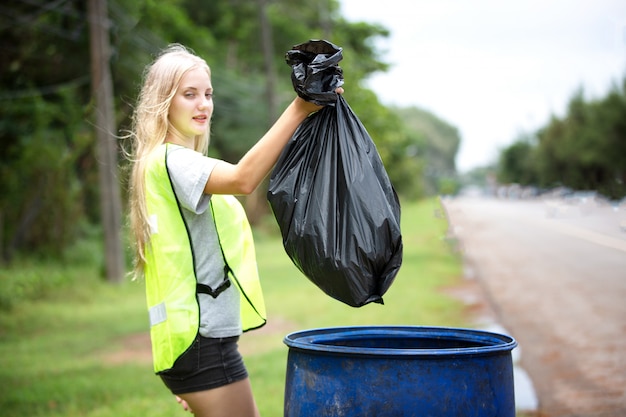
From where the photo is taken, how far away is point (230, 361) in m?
2.91

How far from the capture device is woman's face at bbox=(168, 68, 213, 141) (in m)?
3.01

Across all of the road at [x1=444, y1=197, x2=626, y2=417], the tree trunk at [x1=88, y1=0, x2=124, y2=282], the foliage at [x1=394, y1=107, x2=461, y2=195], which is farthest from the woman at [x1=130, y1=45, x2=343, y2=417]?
the foliage at [x1=394, y1=107, x2=461, y2=195]

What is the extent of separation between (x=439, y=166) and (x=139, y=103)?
136 metres

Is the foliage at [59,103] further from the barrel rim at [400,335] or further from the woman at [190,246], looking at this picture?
the barrel rim at [400,335]

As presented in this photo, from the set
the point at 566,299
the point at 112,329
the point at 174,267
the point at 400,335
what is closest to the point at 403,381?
the point at 400,335

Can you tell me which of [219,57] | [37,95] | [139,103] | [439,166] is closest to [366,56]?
[219,57]

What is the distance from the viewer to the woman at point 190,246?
2.79 meters

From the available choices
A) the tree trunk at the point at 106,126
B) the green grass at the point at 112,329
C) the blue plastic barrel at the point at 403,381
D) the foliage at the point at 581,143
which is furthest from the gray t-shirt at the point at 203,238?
the foliage at the point at 581,143

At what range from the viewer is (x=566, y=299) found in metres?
11.0

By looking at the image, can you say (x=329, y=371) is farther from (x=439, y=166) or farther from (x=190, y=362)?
(x=439, y=166)

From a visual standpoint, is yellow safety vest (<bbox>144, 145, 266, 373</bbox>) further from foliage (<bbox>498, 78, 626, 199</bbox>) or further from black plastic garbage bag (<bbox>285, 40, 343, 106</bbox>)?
foliage (<bbox>498, 78, 626, 199</bbox>)

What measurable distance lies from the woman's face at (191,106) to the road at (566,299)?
3.90 metres

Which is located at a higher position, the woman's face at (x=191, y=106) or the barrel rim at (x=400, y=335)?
the woman's face at (x=191, y=106)

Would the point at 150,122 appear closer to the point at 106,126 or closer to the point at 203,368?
the point at 203,368
